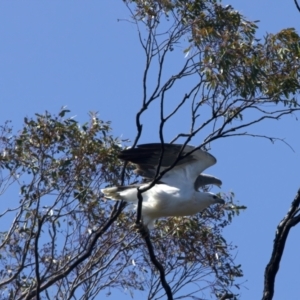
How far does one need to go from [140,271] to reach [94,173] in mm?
1283

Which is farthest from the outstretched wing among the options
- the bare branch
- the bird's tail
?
the bare branch

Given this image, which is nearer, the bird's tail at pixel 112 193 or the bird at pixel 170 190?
the bird at pixel 170 190

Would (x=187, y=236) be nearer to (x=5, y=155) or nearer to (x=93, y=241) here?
(x=93, y=241)

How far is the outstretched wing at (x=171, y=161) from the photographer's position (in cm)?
1052

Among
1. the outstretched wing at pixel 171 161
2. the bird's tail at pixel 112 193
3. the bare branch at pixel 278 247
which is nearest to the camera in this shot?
the bare branch at pixel 278 247

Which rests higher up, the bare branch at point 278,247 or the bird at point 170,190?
the bird at point 170,190

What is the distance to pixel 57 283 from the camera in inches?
445

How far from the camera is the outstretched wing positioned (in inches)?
414

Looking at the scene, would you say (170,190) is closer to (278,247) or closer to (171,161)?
(171,161)

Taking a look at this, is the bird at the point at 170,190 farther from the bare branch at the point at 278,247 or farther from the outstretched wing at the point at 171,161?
the bare branch at the point at 278,247

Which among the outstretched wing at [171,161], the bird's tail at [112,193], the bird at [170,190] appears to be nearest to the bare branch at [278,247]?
the outstretched wing at [171,161]

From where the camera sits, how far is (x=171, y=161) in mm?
10852

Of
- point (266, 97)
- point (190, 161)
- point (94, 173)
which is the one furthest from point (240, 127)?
point (94, 173)

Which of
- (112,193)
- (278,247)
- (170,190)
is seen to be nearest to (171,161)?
(170,190)
